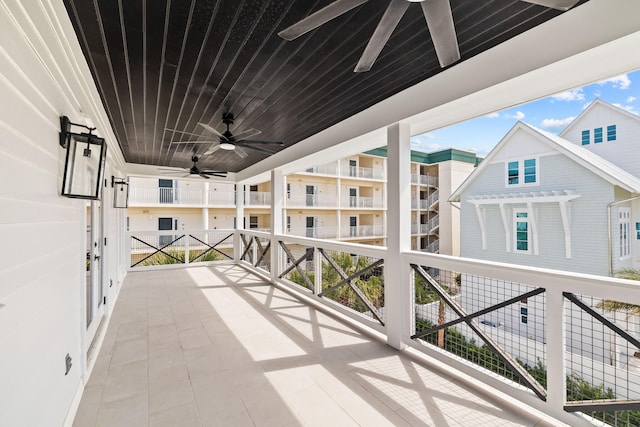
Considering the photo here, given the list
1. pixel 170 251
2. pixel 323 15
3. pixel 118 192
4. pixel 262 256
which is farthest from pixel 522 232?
pixel 170 251

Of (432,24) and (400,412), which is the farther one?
(400,412)

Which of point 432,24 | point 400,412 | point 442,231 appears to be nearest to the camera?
point 432,24

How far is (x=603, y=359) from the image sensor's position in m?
1.84

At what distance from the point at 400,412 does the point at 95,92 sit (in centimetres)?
362

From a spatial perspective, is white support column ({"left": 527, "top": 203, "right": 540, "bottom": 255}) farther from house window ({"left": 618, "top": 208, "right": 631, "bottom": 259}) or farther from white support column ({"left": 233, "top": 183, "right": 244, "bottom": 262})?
white support column ({"left": 233, "top": 183, "right": 244, "bottom": 262})

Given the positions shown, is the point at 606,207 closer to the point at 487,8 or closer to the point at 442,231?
the point at 487,8

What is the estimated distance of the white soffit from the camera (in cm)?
159

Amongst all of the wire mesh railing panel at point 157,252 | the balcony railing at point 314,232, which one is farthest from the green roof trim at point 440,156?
the wire mesh railing panel at point 157,252

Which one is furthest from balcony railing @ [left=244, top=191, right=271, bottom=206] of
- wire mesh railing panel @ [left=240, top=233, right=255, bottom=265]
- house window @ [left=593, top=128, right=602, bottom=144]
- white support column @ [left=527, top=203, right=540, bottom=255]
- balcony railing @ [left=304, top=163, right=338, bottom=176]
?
house window @ [left=593, top=128, right=602, bottom=144]

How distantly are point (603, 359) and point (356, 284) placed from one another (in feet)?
9.80

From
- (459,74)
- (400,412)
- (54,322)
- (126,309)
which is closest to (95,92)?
(54,322)

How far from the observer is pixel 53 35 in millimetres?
1624

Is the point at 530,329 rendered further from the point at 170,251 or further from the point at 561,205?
the point at 170,251

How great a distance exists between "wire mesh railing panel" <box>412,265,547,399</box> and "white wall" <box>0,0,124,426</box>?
8.66 ft
